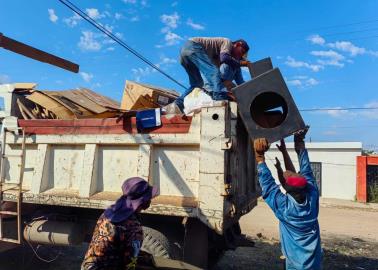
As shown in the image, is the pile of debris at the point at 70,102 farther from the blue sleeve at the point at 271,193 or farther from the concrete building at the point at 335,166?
the concrete building at the point at 335,166

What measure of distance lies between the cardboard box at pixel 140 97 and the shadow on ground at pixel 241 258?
2362 millimetres

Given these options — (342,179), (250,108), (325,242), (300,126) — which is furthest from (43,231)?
(342,179)

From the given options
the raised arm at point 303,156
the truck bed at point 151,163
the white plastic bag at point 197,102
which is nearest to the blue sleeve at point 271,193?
the truck bed at point 151,163

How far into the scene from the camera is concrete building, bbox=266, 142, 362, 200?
2052cm

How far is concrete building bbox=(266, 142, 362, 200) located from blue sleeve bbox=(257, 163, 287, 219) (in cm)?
1729

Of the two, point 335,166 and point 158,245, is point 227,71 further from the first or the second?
point 335,166

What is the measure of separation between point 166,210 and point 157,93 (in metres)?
1.67

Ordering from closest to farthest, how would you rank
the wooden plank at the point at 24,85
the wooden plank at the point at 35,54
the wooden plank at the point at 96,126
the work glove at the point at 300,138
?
1. the work glove at the point at 300,138
2. the wooden plank at the point at 96,126
3. the wooden plank at the point at 35,54
4. the wooden plank at the point at 24,85

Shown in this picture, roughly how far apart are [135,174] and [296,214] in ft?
4.78

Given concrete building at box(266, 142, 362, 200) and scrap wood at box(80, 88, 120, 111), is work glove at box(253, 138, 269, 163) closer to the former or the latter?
scrap wood at box(80, 88, 120, 111)

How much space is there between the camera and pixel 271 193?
3.32 metres

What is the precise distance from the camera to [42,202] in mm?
3996

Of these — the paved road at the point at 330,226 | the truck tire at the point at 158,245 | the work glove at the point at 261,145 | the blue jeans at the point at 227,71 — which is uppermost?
the blue jeans at the point at 227,71

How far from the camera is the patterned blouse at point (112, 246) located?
2.54 meters
